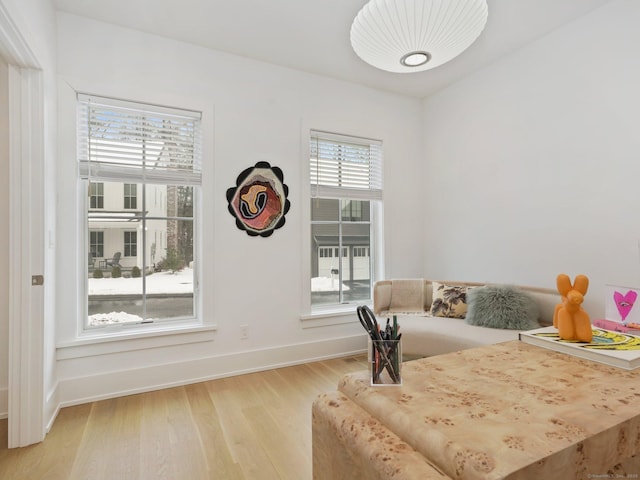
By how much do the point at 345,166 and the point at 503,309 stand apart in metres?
1.92

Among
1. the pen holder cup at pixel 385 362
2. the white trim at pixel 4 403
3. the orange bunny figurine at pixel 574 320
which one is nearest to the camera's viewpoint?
the pen holder cup at pixel 385 362

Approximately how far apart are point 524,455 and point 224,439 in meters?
1.85

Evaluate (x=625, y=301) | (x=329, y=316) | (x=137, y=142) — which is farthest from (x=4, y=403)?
(x=625, y=301)

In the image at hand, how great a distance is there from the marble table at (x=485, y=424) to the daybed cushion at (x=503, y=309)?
173 cm

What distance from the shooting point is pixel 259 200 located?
2.99 metres

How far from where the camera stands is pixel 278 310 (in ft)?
10.1

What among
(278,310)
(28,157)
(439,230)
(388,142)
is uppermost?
(388,142)

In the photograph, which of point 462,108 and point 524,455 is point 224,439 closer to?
point 524,455

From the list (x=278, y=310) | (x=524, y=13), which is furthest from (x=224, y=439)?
(x=524, y=13)

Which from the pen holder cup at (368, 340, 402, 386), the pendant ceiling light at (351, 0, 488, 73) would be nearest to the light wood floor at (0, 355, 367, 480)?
the pen holder cup at (368, 340, 402, 386)

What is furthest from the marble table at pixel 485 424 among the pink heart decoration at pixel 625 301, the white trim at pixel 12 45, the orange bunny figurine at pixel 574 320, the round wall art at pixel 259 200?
the round wall art at pixel 259 200

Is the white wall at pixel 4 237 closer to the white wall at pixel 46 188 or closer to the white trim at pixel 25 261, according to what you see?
the white wall at pixel 46 188

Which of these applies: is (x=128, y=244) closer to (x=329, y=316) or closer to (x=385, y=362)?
(x=329, y=316)

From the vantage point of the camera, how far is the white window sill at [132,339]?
2.38 metres
